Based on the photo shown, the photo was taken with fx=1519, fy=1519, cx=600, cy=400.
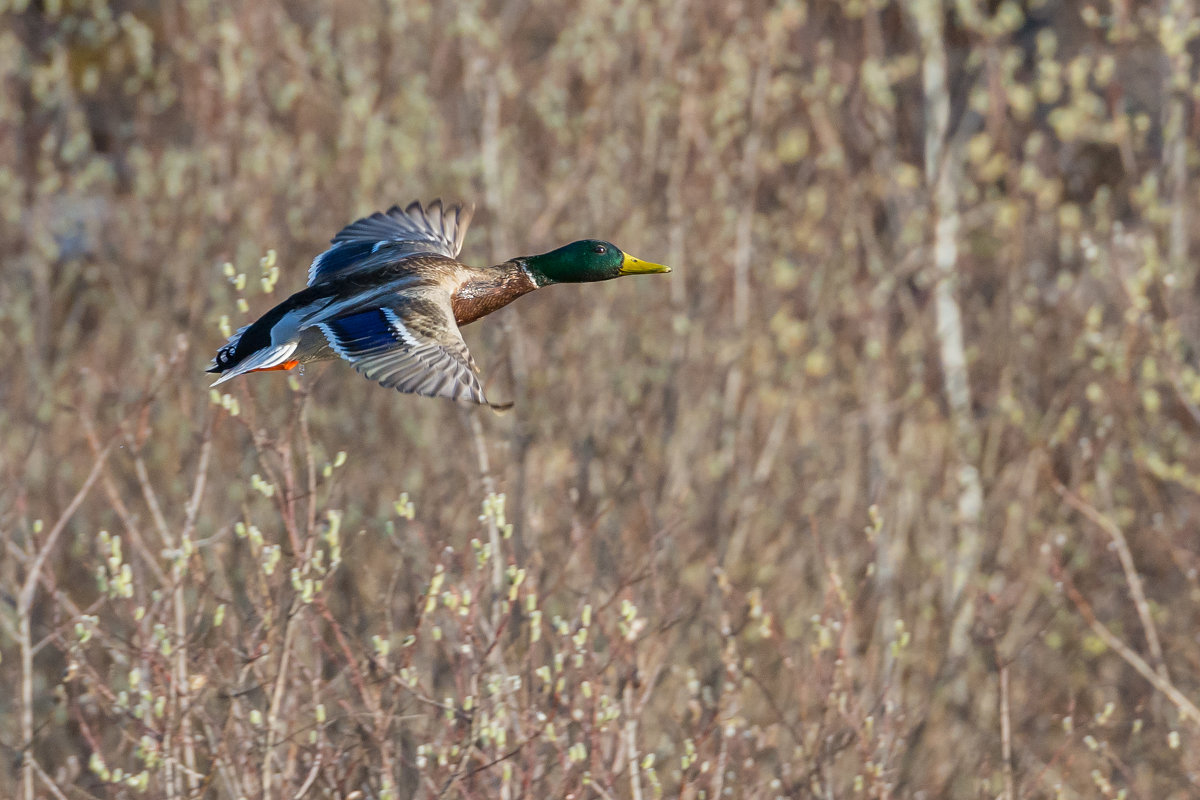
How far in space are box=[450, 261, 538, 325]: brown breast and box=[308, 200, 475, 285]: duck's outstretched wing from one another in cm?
58

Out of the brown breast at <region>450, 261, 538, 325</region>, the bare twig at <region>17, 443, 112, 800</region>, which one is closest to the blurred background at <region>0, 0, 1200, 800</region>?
the brown breast at <region>450, 261, 538, 325</region>

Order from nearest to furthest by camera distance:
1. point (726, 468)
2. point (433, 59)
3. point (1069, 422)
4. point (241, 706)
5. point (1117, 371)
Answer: point (241, 706) < point (1117, 371) < point (1069, 422) < point (726, 468) < point (433, 59)

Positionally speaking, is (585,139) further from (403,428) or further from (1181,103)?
(1181,103)

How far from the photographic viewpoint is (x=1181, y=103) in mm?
8500

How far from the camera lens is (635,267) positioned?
610 cm

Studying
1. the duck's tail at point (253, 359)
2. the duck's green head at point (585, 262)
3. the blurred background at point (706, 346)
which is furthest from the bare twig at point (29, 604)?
the blurred background at point (706, 346)

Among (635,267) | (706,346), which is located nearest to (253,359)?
(635,267)

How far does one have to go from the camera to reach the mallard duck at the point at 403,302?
4988mm

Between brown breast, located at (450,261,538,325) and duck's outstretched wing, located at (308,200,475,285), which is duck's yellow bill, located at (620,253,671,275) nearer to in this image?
brown breast, located at (450,261,538,325)

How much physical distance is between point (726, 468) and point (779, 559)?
65 centimetres

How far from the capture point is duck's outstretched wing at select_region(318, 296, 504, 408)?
15.8 feet

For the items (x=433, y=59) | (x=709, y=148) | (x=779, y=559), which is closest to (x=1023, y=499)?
(x=779, y=559)

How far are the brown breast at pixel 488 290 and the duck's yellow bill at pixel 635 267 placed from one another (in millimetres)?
374

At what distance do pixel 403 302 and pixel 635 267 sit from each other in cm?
108
